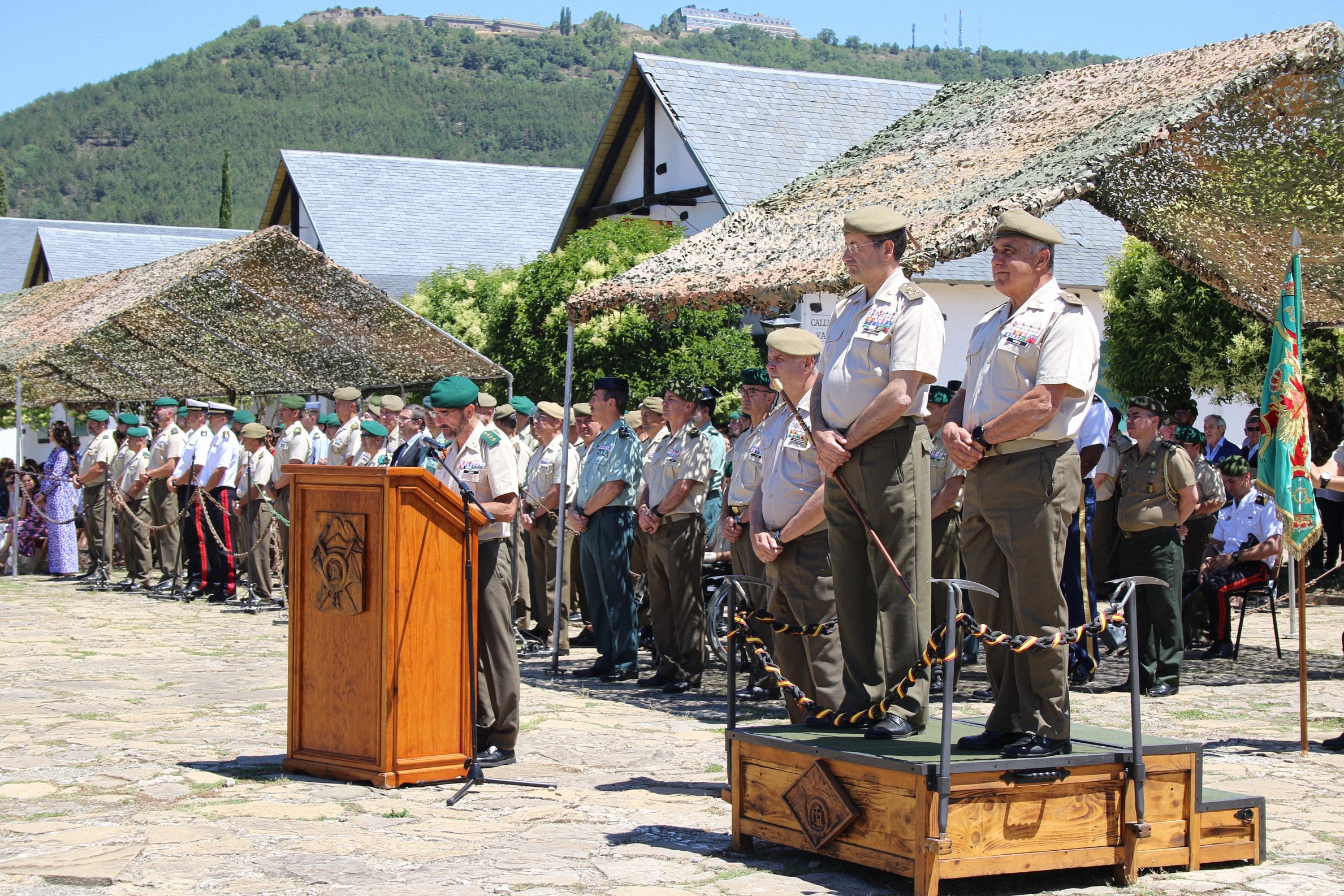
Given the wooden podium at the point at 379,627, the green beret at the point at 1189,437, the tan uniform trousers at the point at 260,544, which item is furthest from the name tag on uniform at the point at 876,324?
the tan uniform trousers at the point at 260,544

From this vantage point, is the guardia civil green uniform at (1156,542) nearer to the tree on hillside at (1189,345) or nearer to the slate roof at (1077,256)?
the tree on hillside at (1189,345)

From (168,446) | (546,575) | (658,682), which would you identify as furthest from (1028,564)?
(168,446)

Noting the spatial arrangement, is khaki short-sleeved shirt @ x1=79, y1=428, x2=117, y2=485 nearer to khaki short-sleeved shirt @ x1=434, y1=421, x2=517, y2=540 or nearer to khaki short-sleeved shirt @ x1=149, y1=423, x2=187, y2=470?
khaki short-sleeved shirt @ x1=149, y1=423, x2=187, y2=470

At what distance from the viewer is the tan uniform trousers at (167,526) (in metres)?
17.7

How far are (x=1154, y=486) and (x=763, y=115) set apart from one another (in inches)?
777

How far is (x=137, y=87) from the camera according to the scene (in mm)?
148500

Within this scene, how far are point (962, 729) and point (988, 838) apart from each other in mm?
865

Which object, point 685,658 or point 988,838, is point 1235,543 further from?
point 988,838

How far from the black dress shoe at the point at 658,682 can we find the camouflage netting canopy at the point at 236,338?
27.7ft

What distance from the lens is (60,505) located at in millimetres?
20094

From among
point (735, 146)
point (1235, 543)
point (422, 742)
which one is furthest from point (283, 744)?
point (735, 146)

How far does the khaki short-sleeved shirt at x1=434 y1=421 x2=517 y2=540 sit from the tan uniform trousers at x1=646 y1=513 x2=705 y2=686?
2986mm

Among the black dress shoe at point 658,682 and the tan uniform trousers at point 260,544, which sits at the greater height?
the tan uniform trousers at point 260,544

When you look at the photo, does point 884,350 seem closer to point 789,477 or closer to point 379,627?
point 789,477
